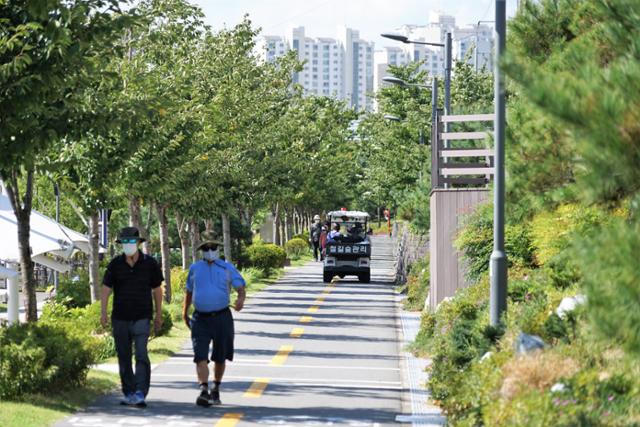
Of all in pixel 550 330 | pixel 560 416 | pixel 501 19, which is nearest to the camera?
pixel 560 416

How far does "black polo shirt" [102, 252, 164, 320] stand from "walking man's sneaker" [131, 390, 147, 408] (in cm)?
78

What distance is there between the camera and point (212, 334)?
542 inches

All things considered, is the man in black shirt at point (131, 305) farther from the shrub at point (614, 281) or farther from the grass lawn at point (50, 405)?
the shrub at point (614, 281)

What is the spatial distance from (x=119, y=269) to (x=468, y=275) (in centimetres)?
960

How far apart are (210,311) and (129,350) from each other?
929 millimetres

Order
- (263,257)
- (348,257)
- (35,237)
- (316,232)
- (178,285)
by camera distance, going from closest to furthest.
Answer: (35,237) < (178,285) < (348,257) < (263,257) < (316,232)

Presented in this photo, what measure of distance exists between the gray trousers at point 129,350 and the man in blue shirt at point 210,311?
20.6 inches

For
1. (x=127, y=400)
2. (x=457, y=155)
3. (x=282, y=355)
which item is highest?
(x=457, y=155)

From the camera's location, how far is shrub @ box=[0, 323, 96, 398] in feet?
44.0

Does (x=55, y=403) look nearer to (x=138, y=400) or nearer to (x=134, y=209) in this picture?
(x=138, y=400)

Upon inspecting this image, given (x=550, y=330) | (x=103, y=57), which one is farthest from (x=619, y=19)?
(x=103, y=57)

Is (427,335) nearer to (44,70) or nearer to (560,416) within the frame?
(44,70)

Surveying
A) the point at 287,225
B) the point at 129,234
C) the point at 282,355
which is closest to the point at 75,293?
the point at 282,355

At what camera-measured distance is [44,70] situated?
13016mm
